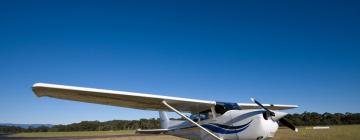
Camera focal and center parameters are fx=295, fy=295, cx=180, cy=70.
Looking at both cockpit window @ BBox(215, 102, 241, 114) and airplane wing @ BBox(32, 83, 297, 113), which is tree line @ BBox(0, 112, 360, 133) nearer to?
airplane wing @ BBox(32, 83, 297, 113)

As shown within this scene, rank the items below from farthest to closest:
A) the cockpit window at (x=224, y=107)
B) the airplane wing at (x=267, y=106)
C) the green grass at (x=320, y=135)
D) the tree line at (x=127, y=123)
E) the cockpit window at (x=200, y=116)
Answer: the tree line at (x=127, y=123) → the green grass at (x=320, y=135) → the airplane wing at (x=267, y=106) → the cockpit window at (x=200, y=116) → the cockpit window at (x=224, y=107)

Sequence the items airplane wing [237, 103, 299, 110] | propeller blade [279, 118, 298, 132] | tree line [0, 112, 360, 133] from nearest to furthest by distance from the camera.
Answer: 1. propeller blade [279, 118, 298, 132]
2. airplane wing [237, 103, 299, 110]
3. tree line [0, 112, 360, 133]

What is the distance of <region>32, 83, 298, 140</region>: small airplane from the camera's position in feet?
29.1

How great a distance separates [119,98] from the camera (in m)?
9.88

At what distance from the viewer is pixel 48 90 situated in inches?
319

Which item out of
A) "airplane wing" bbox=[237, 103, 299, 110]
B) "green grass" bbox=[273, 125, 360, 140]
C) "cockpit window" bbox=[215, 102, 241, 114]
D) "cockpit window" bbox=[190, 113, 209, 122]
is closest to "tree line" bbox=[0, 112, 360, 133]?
"green grass" bbox=[273, 125, 360, 140]

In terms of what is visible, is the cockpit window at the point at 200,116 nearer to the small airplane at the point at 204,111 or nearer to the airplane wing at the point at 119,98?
the small airplane at the point at 204,111

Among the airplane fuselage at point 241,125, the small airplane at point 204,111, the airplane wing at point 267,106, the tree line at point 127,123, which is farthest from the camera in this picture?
the tree line at point 127,123

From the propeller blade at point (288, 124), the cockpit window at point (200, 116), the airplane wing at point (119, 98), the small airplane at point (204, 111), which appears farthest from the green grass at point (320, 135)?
the airplane wing at point (119, 98)

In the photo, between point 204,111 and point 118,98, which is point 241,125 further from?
point 118,98

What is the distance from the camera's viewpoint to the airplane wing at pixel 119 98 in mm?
8250

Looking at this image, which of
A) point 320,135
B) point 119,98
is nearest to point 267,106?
point 119,98

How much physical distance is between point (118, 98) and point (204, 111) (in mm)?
3422

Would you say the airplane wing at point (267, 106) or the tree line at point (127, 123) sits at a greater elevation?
the airplane wing at point (267, 106)
